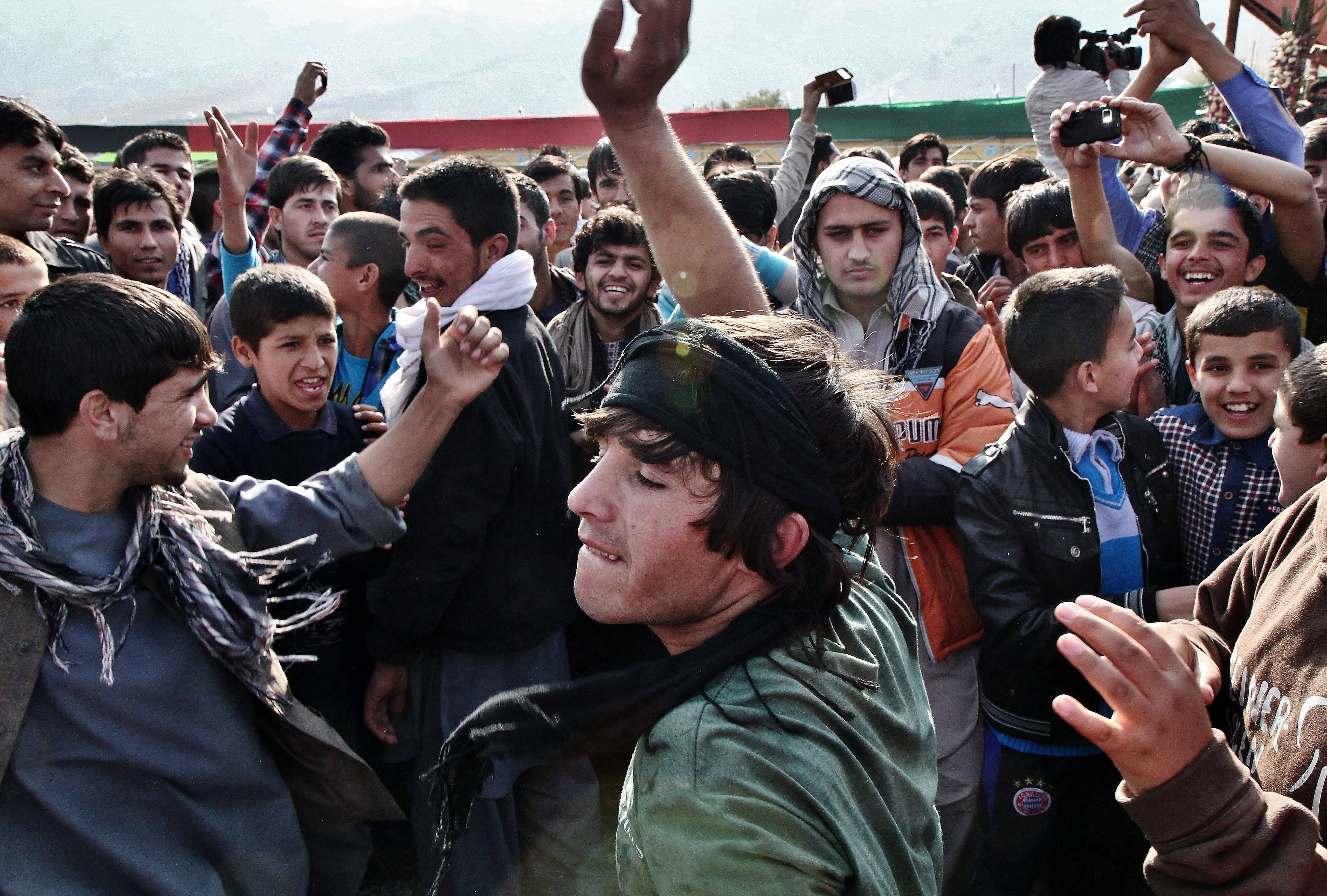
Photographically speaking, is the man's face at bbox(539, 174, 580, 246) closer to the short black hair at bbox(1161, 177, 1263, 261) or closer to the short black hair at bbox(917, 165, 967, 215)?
the short black hair at bbox(917, 165, 967, 215)

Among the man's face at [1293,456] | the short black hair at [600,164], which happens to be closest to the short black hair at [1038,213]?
the man's face at [1293,456]

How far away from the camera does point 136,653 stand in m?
1.76

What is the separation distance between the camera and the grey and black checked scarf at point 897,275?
2.71 meters

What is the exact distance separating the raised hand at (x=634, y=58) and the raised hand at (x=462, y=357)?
0.71 meters

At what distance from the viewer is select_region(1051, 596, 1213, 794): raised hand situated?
97 centimetres

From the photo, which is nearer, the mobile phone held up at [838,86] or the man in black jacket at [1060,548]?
the man in black jacket at [1060,548]

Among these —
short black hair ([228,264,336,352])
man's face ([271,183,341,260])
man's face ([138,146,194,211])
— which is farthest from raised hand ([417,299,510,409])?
man's face ([138,146,194,211])

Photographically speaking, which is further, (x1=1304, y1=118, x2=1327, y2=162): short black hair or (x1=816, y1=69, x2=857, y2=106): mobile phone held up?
(x1=816, y1=69, x2=857, y2=106): mobile phone held up

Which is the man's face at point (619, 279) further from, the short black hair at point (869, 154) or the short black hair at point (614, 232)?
the short black hair at point (869, 154)

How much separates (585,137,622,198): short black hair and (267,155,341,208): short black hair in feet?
6.36

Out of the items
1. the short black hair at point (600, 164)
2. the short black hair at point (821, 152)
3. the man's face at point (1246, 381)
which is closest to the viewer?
the man's face at point (1246, 381)

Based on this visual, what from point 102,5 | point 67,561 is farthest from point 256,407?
point 102,5

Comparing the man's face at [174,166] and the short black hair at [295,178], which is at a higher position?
the man's face at [174,166]

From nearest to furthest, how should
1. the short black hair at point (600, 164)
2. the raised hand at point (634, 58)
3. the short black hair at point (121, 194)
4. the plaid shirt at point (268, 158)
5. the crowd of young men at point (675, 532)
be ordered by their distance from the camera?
the crowd of young men at point (675, 532) < the raised hand at point (634, 58) < the short black hair at point (121, 194) < the plaid shirt at point (268, 158) < the short black hair at point (600, 164)
